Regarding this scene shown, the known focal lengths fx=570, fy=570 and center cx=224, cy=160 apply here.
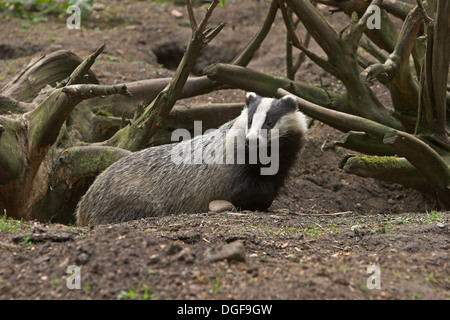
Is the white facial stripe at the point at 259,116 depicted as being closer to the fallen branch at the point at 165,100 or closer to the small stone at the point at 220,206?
the small stone at the point at 220,206

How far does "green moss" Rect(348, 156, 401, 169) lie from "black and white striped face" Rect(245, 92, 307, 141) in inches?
27.1

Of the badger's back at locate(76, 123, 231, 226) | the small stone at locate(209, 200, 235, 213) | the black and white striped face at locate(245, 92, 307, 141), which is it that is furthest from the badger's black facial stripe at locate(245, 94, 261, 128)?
the small stone at locate(209, 200, 235, 213)

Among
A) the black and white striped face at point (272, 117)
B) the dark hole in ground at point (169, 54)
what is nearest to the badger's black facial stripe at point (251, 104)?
the black and white striped face at point (272, 117)

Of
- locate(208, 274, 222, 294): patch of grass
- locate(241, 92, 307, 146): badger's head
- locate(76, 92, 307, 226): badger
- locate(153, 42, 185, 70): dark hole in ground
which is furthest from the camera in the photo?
locate(153, 42, 185, 70): dark hole in ground

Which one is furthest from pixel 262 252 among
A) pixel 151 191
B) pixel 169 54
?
pixel 169 54

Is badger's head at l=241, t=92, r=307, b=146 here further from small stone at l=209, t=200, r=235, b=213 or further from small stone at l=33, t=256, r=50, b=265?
small stone at l=33, t=256, r=50, b=265

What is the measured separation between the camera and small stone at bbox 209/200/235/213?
4.91m

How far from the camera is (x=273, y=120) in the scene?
493 centimetres

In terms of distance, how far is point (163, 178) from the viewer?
534cm

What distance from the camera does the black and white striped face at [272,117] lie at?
Result: 481cm

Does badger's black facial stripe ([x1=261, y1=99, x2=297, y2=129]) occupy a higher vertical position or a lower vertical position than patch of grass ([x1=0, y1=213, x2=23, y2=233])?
higher

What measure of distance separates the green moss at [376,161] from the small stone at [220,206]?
1.11 meters
